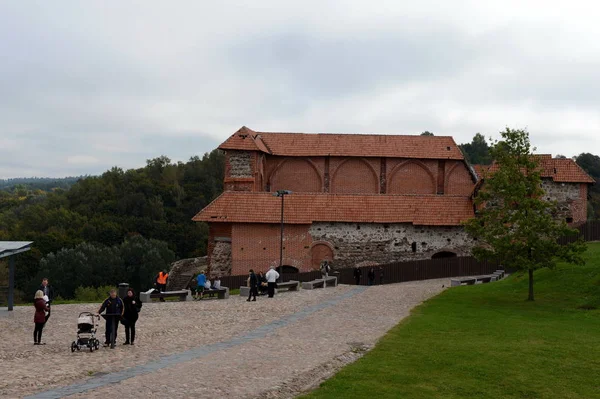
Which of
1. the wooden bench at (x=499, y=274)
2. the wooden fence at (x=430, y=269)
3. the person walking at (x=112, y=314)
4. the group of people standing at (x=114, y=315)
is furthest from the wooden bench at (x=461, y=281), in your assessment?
the person walking at (x=112, y=314)

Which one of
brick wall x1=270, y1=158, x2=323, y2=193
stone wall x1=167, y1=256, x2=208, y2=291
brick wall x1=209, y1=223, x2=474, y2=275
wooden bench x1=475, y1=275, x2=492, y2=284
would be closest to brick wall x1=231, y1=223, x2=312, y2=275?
brick wall x1=209, y1=223, x2=474, y2=275

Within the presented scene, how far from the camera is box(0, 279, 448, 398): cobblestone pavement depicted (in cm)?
979

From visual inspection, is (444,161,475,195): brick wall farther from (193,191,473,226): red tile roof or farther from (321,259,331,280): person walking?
(321,259,331,280): person walking

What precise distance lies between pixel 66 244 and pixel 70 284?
30.9 ft

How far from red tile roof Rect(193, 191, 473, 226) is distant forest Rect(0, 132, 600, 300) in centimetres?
2816

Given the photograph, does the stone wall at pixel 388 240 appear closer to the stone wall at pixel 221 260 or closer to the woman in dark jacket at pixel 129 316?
the stone wall at pixel 221 260

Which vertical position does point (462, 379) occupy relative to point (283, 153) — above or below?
below

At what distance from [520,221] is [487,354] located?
10464mm

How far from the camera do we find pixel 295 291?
2688 centimetres

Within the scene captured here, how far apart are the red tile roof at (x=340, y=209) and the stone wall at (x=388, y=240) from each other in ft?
1.74

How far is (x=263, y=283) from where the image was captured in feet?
82.2

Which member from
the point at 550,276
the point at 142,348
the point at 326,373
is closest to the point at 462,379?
the point at 326,373

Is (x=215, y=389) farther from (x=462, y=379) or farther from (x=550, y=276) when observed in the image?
(x=550, y=276)

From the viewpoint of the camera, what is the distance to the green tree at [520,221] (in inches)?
851
